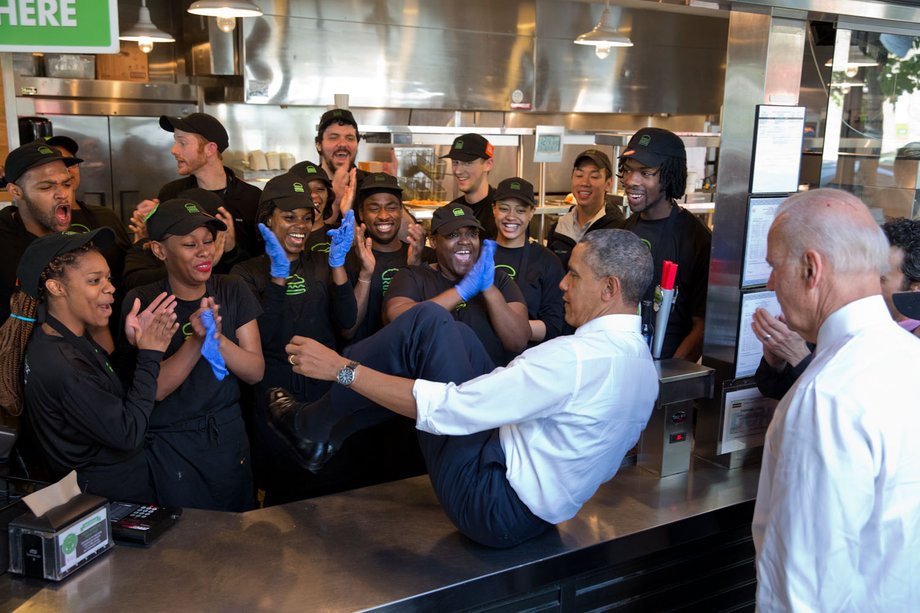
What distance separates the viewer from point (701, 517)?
2752 millimetres

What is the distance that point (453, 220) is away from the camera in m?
3.24

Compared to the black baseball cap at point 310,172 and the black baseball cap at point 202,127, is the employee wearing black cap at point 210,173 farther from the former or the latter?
the black baseball cap at point 310,172

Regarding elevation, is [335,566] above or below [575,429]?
below

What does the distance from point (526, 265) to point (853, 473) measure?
2.11 meters

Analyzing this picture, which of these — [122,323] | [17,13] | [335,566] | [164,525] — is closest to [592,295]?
[335,566]

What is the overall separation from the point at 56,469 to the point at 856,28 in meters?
3.25

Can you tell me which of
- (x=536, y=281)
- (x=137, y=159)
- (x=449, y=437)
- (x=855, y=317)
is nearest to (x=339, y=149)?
(x=536, y=281)

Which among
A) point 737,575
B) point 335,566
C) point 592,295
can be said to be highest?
point 592,295

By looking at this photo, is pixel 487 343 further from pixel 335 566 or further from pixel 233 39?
pixel 233 39

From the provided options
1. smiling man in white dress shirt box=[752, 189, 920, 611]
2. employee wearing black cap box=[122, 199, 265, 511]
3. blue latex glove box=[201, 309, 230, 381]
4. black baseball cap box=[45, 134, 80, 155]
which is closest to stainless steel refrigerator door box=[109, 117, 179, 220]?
black baseball cap box=[45, 134, 80, 155]

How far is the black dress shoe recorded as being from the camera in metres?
2.76

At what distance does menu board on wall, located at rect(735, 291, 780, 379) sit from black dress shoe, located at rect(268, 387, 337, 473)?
1.48m

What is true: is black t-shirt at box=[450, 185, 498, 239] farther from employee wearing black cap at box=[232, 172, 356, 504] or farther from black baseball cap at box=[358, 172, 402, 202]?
employee wearing black cap at box=[232, 172, 356, 504]

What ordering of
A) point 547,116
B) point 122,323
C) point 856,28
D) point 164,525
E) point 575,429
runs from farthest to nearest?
point 547,116
point 856,28
point 122,323
point 164,525
point 575,429
